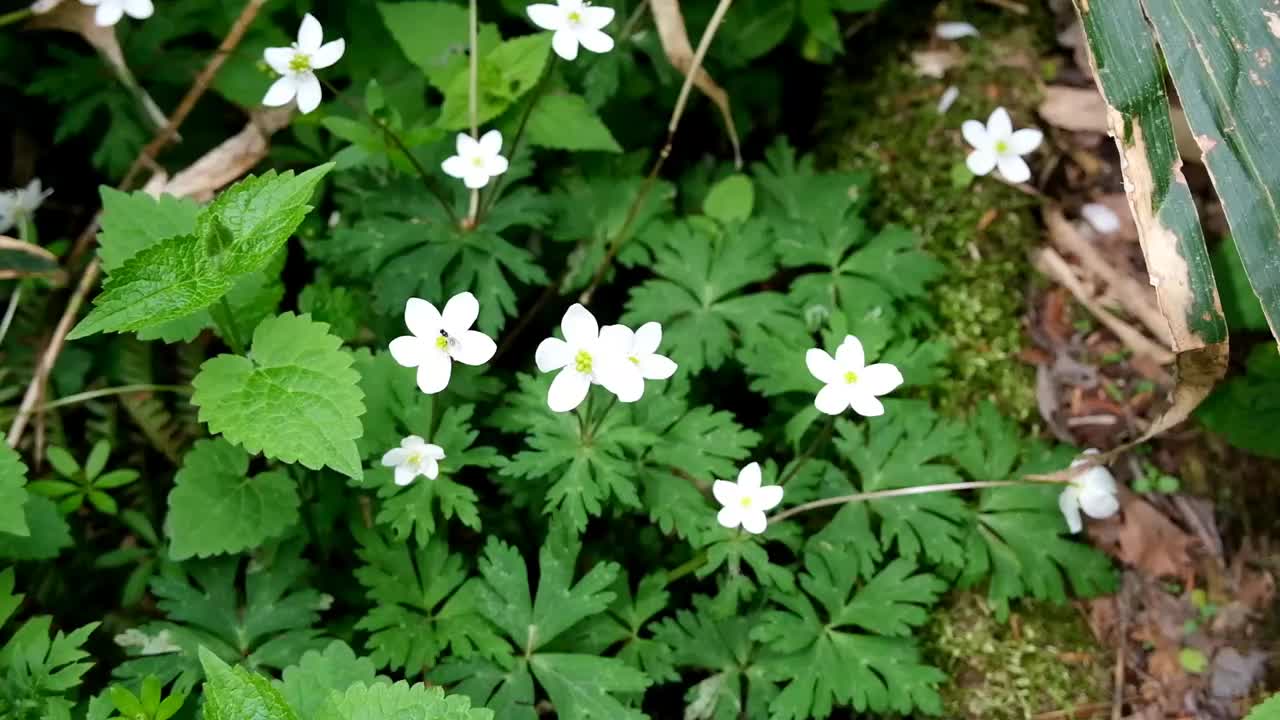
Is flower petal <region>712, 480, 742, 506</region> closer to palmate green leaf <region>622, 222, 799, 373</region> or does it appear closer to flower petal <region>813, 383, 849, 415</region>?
flower petal <region>813, 383, 849, 415</region>

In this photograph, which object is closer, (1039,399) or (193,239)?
(193,239)

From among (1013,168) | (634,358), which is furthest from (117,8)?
(1013,168)

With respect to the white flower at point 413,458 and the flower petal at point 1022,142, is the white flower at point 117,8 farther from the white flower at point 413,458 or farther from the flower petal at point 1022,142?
the flower petal at point 1022,142

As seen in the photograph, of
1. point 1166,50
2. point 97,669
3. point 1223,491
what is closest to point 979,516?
point 1223,491

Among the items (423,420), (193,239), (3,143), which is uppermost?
(193,239)

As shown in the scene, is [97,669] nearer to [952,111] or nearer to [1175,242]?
[1175,242]

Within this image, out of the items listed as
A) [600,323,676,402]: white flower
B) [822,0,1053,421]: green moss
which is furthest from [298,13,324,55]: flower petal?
[822,0,1053,421]: green moss
